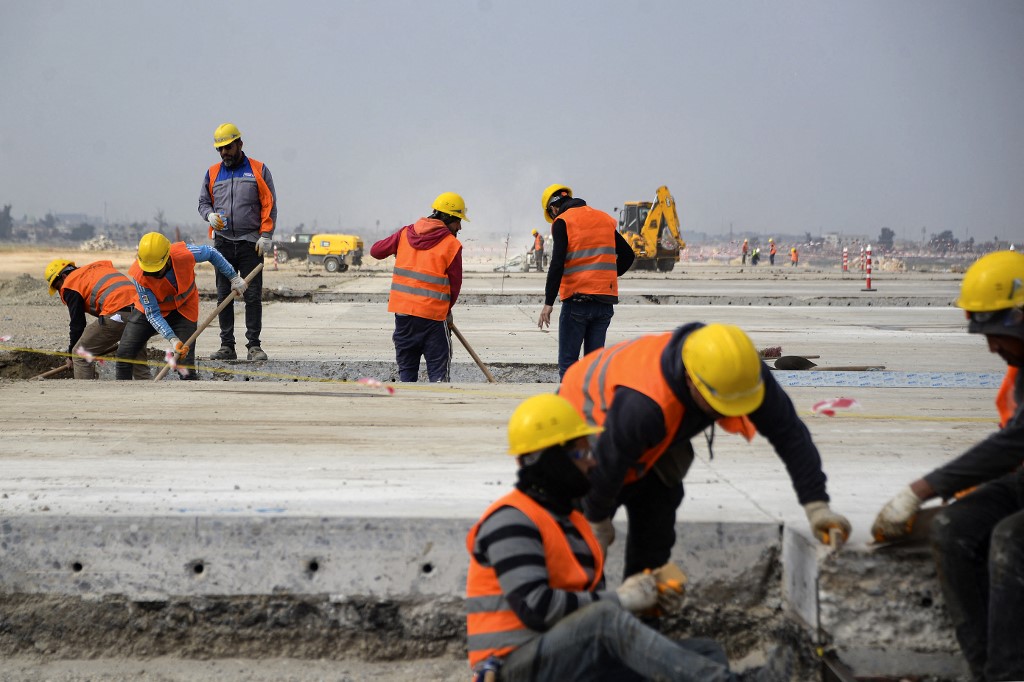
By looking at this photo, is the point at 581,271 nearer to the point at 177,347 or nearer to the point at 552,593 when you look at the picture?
the point at 177,347

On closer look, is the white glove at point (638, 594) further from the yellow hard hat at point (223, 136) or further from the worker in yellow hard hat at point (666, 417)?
the yellow hard hat at point (223, 136)

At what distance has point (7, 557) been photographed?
417cm

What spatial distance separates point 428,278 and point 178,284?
2401mm

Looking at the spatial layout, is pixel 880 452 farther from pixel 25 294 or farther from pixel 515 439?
pixel 25 294

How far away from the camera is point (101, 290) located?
8.35 m

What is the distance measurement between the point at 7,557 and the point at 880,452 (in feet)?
14.7

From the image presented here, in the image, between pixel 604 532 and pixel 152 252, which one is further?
pixel 152 252

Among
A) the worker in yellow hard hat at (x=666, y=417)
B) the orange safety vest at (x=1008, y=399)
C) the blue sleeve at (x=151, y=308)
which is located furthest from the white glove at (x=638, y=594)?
the blue sleeve at (x=151, y=308)

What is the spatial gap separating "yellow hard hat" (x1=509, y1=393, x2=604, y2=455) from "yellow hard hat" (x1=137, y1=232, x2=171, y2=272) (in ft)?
17.8

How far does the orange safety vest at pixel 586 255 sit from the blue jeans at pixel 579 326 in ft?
0.40

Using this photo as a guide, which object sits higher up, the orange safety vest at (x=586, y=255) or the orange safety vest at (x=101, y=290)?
the orange safety vest at (x=586, y=255)

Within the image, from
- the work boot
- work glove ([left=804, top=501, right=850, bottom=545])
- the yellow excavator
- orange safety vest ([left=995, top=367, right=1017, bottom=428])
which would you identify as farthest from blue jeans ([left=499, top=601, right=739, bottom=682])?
the yellow excavator

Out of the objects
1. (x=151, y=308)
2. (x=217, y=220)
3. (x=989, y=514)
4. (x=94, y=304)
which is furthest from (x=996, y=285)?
(x=217, y=220)

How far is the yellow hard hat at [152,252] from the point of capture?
7.64 m
